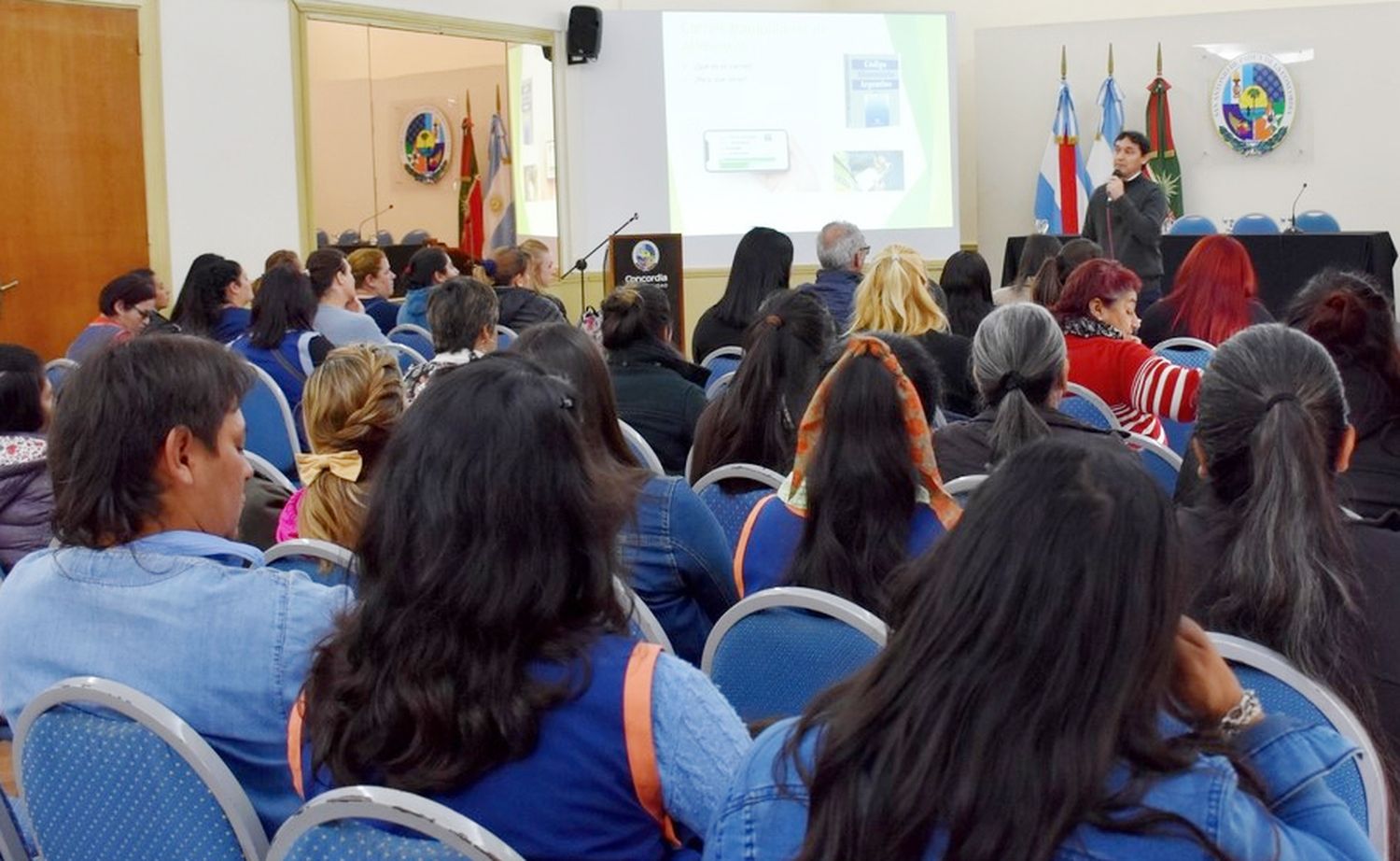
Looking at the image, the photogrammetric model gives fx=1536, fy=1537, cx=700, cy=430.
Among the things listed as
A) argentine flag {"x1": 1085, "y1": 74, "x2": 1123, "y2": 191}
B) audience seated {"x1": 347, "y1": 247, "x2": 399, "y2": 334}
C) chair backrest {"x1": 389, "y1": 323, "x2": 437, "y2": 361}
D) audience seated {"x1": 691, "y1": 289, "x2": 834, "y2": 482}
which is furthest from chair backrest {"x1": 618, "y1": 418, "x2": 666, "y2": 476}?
argentine flag {"x1": 1085, "y1": 74, "x2": 1123, "y2": 191}

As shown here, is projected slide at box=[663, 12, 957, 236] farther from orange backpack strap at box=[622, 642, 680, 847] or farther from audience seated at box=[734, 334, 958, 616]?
orange backpack strap at box=[622, 642, 680, 847]

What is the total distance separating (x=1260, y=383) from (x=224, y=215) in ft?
24.7

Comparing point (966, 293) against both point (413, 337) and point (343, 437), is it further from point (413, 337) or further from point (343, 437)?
point (343, 437)

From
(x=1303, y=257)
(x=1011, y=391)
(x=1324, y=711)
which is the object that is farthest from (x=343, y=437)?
(x=1303, y=257)

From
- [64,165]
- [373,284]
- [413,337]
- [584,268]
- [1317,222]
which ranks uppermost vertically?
[64,165]

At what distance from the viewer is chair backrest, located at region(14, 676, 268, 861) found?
1528mm

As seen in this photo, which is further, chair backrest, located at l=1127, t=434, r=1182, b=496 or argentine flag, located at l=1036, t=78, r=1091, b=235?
argentine flag, located at l=1036, t=78, r=1091, b=235

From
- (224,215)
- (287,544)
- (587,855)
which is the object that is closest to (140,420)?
(287,544)

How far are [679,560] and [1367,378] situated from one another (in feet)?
A: 4.84

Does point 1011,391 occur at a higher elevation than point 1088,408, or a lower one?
higher

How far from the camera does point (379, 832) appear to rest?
1.28 metres

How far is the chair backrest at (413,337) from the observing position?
6512 millimetres

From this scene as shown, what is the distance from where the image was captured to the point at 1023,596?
3.57ft

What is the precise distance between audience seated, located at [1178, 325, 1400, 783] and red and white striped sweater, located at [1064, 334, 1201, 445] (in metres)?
2.04
